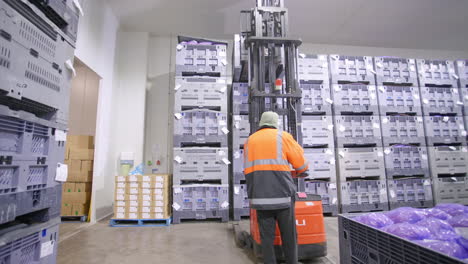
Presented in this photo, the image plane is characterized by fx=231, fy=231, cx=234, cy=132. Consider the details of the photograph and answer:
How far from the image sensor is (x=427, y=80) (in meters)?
6.07

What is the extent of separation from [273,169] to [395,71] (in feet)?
18.6

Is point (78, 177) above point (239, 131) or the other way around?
the other way around

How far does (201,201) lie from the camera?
4977mm

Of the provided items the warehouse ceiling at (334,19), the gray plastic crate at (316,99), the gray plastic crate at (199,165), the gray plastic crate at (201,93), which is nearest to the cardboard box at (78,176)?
the gray plastic crate at (199,165)

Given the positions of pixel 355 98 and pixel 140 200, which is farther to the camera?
pixel 355 98

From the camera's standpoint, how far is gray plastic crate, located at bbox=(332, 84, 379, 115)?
5.72 meters

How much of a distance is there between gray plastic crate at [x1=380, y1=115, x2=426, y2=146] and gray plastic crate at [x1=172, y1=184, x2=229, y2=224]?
424 cm

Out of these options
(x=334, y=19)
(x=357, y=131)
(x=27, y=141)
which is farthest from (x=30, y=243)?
(x=334, y=19)

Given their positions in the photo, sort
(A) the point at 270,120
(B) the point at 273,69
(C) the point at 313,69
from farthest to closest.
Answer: (C) the point at 313,69
(B) the point at 273,69
(A) the point at 270,120

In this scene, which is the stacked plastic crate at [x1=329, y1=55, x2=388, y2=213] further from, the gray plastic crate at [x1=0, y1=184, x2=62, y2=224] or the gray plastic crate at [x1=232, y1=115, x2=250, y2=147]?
the gray plastic crate at [x1=0, y1=184, x2=62, y2=224]

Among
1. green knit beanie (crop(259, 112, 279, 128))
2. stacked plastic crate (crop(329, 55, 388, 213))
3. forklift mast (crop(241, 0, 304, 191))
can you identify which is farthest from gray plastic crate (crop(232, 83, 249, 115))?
green knit beanie (crop(259, 112, 279, 128))

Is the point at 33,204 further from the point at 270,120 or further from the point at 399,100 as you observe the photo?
the point at 399,100

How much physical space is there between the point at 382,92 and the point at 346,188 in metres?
2.62

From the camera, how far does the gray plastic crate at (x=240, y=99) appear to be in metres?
5.48
